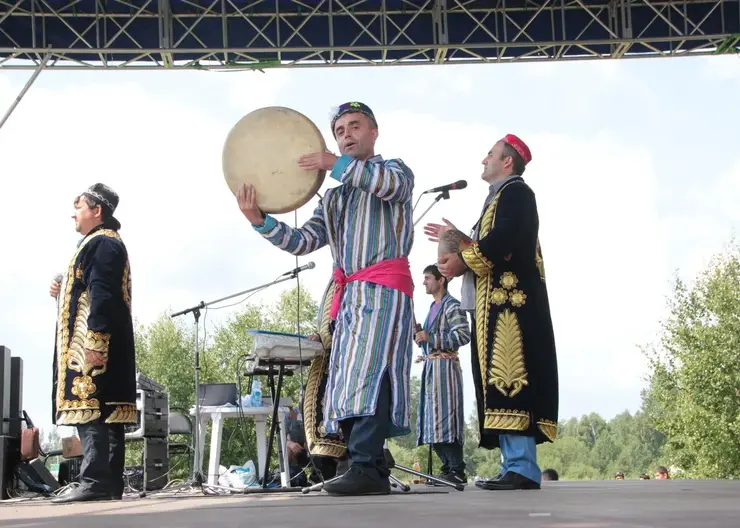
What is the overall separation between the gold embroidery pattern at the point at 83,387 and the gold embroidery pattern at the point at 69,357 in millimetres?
37

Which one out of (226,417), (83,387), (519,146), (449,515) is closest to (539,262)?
(519,146)

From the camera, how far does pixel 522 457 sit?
542 cm

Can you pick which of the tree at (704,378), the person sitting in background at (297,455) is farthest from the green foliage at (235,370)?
the person sitting in background at (297,455)

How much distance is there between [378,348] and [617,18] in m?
7.97

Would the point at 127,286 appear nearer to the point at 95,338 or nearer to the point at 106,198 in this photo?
the point at 95,338

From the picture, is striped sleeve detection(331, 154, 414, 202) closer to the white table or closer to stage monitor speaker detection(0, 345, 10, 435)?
stage monitor speaker detection(0, 345, 10, 435)

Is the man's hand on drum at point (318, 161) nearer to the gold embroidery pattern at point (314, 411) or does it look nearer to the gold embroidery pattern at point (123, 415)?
the gold embroidery pattern at point (314, 411)

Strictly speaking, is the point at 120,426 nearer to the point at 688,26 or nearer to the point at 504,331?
the point at 504,331

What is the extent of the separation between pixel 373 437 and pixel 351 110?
1550mm

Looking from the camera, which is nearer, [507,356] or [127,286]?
[507,356]

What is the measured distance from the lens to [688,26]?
11.8 m

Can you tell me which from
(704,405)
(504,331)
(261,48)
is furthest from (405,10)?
(704,405)

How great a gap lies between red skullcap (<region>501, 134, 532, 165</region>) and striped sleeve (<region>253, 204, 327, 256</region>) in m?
1.35

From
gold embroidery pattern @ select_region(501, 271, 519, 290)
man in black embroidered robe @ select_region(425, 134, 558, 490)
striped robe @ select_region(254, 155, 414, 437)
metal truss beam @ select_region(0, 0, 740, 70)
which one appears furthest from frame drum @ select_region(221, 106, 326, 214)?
metal truss beam @ select_region(0, 0, 740, 70)
